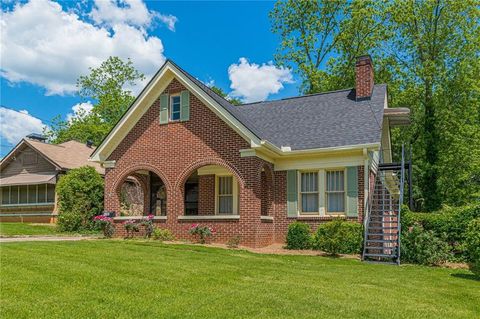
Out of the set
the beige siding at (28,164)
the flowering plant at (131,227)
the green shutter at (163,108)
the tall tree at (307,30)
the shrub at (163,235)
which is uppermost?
the tall tree at (307,30)

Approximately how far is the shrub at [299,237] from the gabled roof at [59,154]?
55.4 ft

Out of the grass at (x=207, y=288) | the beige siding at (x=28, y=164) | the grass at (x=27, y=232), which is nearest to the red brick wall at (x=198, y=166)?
the grass at (x=27, y=232)

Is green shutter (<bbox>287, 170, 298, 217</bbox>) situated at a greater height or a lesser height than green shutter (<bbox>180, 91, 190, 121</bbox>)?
lesser

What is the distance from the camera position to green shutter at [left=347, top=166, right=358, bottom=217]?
1564cm

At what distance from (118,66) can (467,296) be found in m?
46.3

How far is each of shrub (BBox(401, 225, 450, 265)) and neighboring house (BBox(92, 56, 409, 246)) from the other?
2135 millimetres

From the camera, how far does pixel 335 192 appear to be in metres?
16.3

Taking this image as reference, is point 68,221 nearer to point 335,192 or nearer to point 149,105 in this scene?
point 149,105

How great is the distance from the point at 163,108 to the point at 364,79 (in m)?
8.41

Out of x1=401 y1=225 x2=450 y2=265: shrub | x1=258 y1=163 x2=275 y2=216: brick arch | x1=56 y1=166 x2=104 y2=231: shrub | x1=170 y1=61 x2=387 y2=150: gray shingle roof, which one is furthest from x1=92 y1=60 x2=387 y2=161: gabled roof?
x1=56 y1=166 x2=104 y2=231: shrub

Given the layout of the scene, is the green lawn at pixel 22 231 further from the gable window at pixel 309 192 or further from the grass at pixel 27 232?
the gable window at pixel 309 192

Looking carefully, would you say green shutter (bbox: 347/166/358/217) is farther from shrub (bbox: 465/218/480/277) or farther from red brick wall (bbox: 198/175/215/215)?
red brick wall (bbox: 198/175/215/215)

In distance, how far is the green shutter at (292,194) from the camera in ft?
54.6

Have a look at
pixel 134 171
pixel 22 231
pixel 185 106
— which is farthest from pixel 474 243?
pixel 22 231
